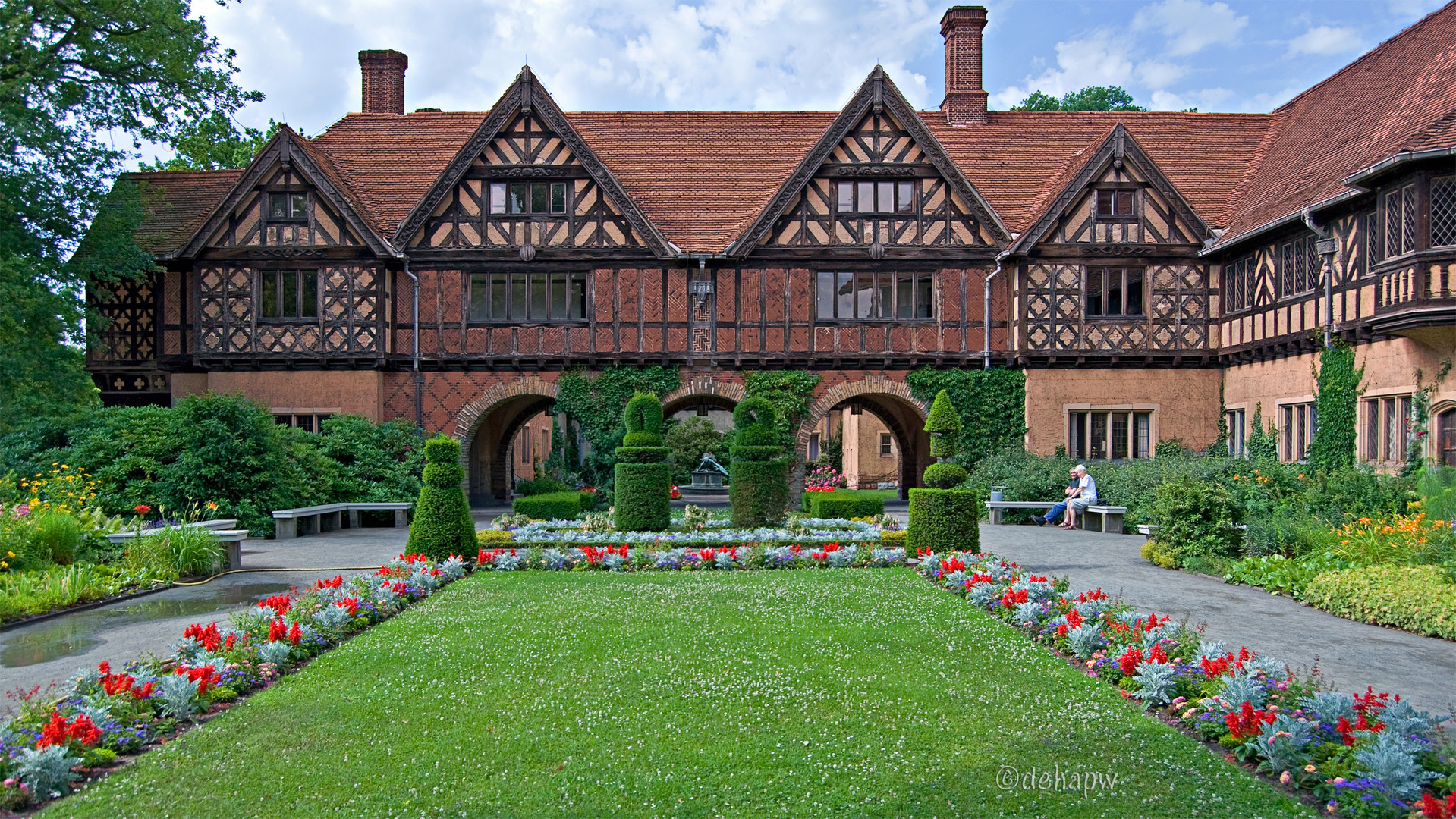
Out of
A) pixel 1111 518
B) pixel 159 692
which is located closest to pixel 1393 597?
pixel 1111 518

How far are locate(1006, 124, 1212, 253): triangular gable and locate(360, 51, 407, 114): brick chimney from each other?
1868cm

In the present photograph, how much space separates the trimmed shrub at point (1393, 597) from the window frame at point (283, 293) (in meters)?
22.3

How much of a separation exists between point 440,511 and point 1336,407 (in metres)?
16.9

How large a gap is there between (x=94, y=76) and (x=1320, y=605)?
91.2 ft

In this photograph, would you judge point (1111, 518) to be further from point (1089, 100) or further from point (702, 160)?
point (1089, 100)

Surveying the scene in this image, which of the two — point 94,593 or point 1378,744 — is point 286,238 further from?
point 1378,744

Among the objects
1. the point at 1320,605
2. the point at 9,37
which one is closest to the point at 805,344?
the point at 1320,605

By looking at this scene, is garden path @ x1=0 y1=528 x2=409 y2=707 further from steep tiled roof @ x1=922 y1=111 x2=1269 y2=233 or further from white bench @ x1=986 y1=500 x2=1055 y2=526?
steep tiled roof @ x1=922 y1=111 x2=1269 y2=233

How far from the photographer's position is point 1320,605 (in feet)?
37.0

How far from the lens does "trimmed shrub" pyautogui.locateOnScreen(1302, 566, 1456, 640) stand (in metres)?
9.92

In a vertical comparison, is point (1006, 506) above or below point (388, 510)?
above

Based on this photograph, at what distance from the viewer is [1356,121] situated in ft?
72.1

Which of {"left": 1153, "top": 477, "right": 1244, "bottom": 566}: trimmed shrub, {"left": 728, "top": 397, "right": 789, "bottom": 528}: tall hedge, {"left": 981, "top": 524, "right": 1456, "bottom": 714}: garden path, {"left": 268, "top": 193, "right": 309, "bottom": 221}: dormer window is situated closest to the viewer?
{"left": 981, "top": 524, "right": 1456, "bottom": 714}: garden path

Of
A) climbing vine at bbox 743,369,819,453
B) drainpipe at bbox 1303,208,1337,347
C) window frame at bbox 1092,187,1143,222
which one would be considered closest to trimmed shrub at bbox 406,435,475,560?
climbing vine at bbox 743,369,819,453
